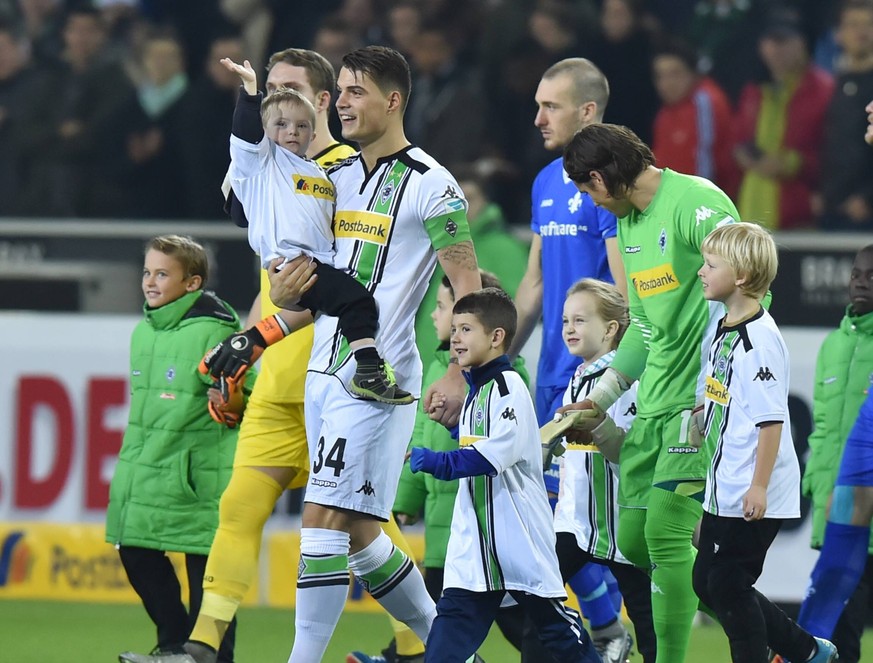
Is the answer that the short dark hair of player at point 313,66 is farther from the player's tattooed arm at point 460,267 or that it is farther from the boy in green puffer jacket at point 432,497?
the player's tattooed arm at point 460,267

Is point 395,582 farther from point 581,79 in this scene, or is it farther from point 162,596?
point 581,79

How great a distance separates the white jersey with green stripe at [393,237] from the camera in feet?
18.3

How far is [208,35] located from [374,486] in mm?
8378

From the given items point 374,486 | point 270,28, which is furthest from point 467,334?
point 270,28

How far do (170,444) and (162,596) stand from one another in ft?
1.91

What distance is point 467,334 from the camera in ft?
17.8

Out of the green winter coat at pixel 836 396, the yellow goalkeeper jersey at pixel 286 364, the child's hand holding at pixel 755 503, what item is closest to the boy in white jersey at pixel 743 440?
the child's hand holding at pixel 755 503

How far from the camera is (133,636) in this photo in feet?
26.7

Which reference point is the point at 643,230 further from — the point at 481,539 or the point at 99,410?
the point at 99,410

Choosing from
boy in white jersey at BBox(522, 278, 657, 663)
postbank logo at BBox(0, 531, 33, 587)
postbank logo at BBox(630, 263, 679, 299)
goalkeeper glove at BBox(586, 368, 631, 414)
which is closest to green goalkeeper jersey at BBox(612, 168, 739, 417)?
postbank logo at BBox(630, 263, 679, 299)

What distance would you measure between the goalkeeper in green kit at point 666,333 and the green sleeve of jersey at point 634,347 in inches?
3.0

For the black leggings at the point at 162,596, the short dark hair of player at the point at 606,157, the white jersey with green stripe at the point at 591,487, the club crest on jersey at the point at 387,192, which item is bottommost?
the black leggings at the point at 162,596

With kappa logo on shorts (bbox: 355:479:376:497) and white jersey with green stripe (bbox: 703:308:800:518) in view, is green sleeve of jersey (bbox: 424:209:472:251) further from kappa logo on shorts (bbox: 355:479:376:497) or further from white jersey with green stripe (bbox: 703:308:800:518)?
white jersey with green stripe (bbox: 703:308:800:518)

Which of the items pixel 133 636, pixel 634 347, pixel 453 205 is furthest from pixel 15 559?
pixel 453 205
